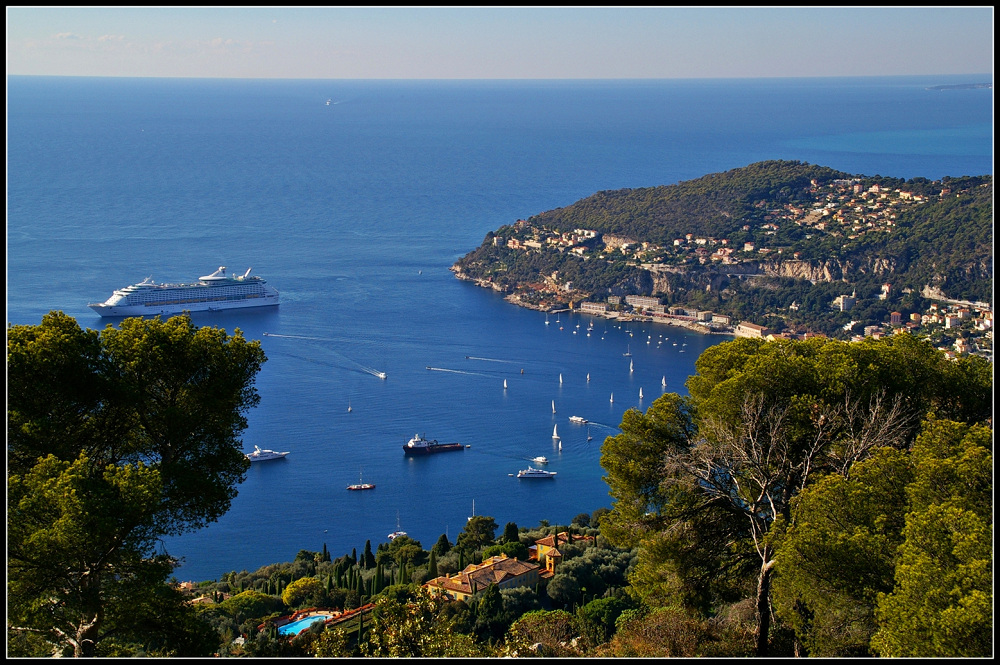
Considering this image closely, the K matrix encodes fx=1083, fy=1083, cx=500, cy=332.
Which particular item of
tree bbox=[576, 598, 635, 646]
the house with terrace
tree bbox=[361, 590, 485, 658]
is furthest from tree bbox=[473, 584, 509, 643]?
tree bbox=[361, 590, 485, 658]

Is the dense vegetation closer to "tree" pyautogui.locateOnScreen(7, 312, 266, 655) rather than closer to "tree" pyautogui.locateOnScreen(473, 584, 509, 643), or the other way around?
"tree" pyautogui.locateOnScreen(7, 312, 266, 655)

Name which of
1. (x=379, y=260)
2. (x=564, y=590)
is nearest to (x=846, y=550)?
(x=564, y=590)

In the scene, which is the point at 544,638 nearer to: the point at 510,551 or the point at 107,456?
the point at 107,456

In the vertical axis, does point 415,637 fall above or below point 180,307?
below

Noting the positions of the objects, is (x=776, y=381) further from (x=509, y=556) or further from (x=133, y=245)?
(x=133, y=245)

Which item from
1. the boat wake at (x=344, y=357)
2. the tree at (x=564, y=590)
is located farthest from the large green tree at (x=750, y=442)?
the boat wake at (x=344, y=357)

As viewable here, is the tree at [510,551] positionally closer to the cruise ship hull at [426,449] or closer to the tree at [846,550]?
the cruise ship hull at [426,449]
